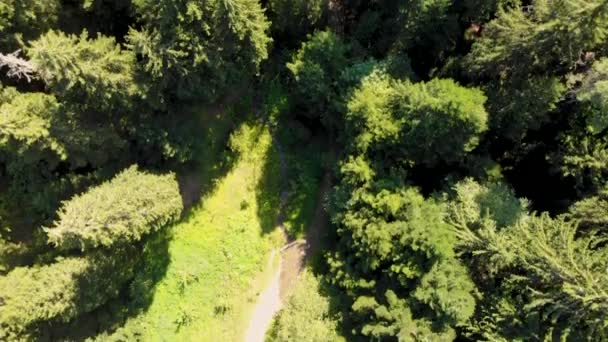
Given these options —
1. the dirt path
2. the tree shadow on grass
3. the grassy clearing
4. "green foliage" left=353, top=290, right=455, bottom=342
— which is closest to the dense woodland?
"green foliage" left=353, top=290, right=455, bottom=342

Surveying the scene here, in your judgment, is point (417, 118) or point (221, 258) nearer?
point (417, 118)

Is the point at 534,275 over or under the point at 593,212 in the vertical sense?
under

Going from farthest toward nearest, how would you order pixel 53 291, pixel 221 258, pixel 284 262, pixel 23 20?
pixel 284 262 → pixel 221 258 → pixel 53 291 → pixel 23 20

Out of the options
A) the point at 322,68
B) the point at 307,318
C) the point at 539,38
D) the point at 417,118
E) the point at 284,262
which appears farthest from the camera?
the point at 284,262

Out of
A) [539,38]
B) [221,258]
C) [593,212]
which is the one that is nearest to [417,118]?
[539,38]

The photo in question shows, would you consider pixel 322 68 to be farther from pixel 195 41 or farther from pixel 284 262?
pixel 284 262

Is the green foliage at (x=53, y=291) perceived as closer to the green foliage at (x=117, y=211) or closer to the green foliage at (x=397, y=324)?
the green foliage at (x=117, y=211)

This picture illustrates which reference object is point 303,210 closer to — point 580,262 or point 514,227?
point 514,227

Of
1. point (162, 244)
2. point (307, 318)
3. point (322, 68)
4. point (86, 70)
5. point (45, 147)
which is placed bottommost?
point (307, 318)
